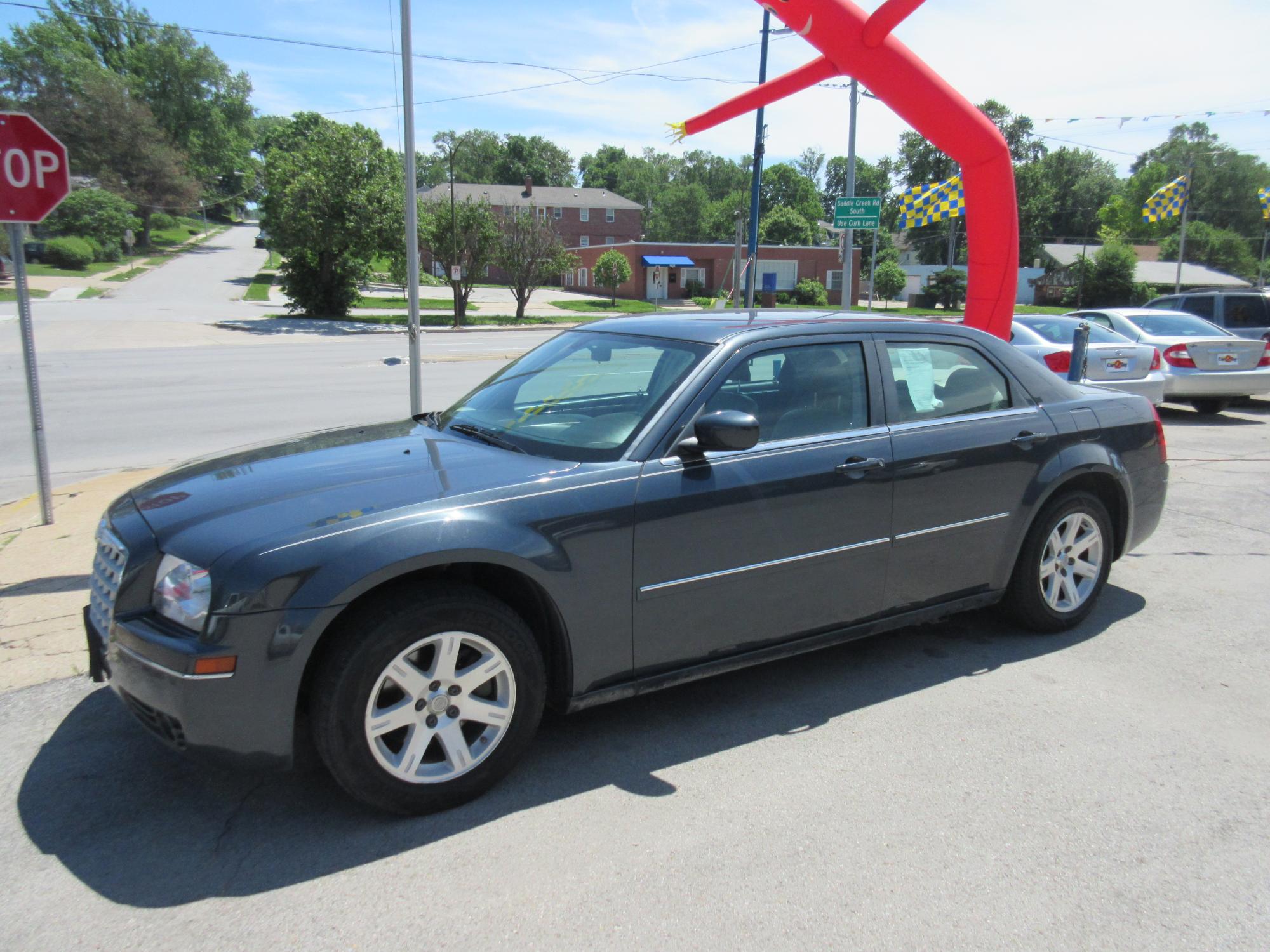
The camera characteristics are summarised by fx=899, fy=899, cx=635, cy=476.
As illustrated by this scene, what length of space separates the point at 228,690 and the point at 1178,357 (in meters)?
13.4

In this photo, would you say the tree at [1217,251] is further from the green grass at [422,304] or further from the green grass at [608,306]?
the green grass at [422,304]

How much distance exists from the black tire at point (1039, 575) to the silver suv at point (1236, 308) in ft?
41.5

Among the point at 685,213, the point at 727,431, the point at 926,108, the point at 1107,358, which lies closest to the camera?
the point at 727,431

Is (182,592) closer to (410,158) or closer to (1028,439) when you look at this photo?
(1028,439)

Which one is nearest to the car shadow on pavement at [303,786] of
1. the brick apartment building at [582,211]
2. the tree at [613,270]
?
the tree at [613,270]

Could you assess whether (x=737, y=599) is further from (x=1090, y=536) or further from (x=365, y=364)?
(x=365, y=364)

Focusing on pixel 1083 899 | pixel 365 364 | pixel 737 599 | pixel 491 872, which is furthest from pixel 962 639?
pixel 365 364

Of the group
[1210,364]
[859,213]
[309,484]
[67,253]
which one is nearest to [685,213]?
[67,253]

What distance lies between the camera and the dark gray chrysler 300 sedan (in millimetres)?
2805

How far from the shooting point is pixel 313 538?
9.23 feet

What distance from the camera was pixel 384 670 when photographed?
2.86 m

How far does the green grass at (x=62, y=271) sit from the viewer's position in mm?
49562

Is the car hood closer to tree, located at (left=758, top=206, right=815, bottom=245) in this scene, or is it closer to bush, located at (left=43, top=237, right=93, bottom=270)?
bush, located at (left=43, top=237, right=93, bottom=270)

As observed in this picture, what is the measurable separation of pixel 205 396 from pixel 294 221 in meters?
24.7
